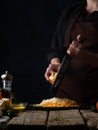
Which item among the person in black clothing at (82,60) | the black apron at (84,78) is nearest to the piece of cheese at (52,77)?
the person in black clothing at (82,60)

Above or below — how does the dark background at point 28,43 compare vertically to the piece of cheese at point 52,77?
above

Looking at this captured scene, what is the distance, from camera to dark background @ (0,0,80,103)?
4.18 meters

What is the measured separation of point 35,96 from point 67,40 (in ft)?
4.30

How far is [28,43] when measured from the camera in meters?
4.20

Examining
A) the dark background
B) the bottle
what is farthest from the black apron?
the dark background

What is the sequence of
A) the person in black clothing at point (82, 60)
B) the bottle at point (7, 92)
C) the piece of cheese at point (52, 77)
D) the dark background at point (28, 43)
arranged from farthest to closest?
the dark background at point (28, 43)
the person in black clothing at point (82, 60)
the piece of cheese at point (52, 77)
the bottle at point (7, 92)

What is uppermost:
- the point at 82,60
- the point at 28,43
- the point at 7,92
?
the point at 28,43

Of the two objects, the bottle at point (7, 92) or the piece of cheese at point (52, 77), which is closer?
the bottle at point (7, 92)

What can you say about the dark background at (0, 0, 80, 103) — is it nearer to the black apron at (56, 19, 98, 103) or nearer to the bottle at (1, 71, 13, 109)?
the black apron at (56, 19, 98, 103)

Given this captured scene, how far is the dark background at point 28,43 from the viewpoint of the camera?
4.18m

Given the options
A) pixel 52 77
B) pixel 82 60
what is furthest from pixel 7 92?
pixel 82 60

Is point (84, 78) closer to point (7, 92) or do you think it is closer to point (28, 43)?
point (7, 92)

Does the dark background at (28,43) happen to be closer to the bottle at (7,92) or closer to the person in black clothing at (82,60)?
the person in black clothing at (82,60)

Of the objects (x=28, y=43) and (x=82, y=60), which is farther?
(x=28, y=43)
